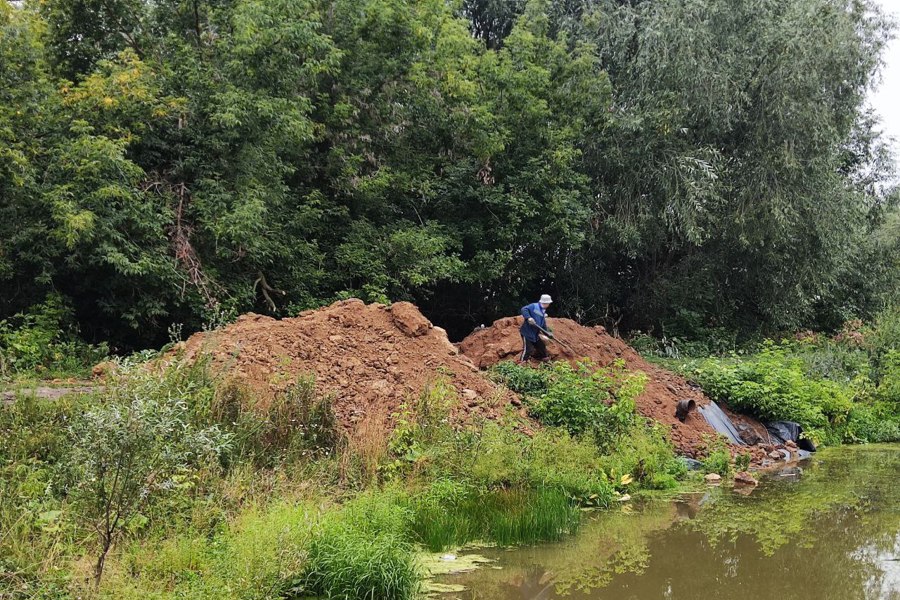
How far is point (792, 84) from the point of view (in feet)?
69.9

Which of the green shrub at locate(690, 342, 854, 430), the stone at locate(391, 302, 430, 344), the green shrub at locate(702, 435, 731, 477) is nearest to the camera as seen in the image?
the green shrub at locate(702, 435, 731, 477)

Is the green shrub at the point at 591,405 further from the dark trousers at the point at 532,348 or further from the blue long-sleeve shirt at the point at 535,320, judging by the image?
the dark trousers at the point at 532,348

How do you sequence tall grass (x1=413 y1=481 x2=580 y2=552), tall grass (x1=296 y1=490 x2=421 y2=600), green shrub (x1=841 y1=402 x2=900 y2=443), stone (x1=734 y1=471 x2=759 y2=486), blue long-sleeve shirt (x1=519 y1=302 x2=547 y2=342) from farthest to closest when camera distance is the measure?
green shrub (x1=841 y1=402 x2=900 y2=443)
blue long-sleeve shirt (x1=519 y1=302 x2=547 y2=342)
stone (x1=734 y1=471 x2=759 y2=486)
tall grass (x1=413 y1=481 x2=580 y2=552)
tall grass (x1=296 y1=490 x2=421 y2=600)

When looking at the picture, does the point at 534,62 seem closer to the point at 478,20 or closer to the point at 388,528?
the point at 478,20

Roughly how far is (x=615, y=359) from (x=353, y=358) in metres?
5.66

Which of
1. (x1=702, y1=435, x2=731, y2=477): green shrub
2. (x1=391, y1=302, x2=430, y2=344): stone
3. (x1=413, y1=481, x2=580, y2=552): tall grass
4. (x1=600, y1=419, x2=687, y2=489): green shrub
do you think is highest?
(x1=391, y1=302, x2=430, y2=344): stone

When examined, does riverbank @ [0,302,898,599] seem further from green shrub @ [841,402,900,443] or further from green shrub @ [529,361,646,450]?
green shrub @ [841,402,900,443]

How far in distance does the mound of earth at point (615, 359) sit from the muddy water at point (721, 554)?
266 cm

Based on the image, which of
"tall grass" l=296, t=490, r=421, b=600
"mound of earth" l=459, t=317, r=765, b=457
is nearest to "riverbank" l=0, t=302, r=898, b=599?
"tall grass" l=296, t=490, r=421, b=600

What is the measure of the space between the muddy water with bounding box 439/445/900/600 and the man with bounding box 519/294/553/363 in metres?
4.82

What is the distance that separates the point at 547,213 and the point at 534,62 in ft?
14.5

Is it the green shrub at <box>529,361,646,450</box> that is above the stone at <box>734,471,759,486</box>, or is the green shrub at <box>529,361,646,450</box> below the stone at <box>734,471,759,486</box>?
above

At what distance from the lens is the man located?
48.5ft

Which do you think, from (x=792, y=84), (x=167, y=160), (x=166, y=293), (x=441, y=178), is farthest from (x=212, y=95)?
(x=792, y=84)
